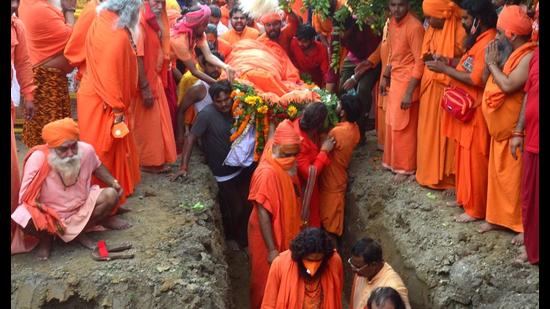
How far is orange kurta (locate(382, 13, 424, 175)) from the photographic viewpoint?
25.8ft

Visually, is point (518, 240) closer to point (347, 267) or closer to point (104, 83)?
point (347, 267)

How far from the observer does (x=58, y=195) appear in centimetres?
619

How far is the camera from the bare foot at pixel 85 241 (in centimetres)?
630

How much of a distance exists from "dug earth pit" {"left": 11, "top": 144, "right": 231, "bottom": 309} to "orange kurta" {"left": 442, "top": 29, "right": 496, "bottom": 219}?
7.83 ft

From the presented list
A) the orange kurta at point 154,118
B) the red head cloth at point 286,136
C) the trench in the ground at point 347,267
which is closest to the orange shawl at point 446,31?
the red head cloth at point 286,136

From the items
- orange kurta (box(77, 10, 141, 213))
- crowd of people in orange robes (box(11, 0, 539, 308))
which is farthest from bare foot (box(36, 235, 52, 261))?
orange kurta (box(77, 10, 141, 213))

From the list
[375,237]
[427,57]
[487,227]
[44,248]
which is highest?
[427,57]

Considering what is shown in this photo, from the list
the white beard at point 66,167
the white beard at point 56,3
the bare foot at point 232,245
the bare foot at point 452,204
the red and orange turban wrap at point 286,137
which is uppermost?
the white beard at point 56,3

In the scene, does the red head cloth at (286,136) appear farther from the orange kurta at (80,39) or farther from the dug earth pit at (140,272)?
the orange kurta at (80,39)

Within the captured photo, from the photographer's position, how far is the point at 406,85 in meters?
8.05

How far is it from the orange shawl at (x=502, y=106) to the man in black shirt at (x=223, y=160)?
3.02m

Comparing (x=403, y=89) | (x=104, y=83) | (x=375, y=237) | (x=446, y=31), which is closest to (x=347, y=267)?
(x=375, y=237)

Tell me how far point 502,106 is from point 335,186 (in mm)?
2544

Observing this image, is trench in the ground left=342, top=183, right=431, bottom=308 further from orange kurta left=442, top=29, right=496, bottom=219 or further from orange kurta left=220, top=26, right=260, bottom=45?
orange kurta left=220, top=26, right=260, bottom=45
